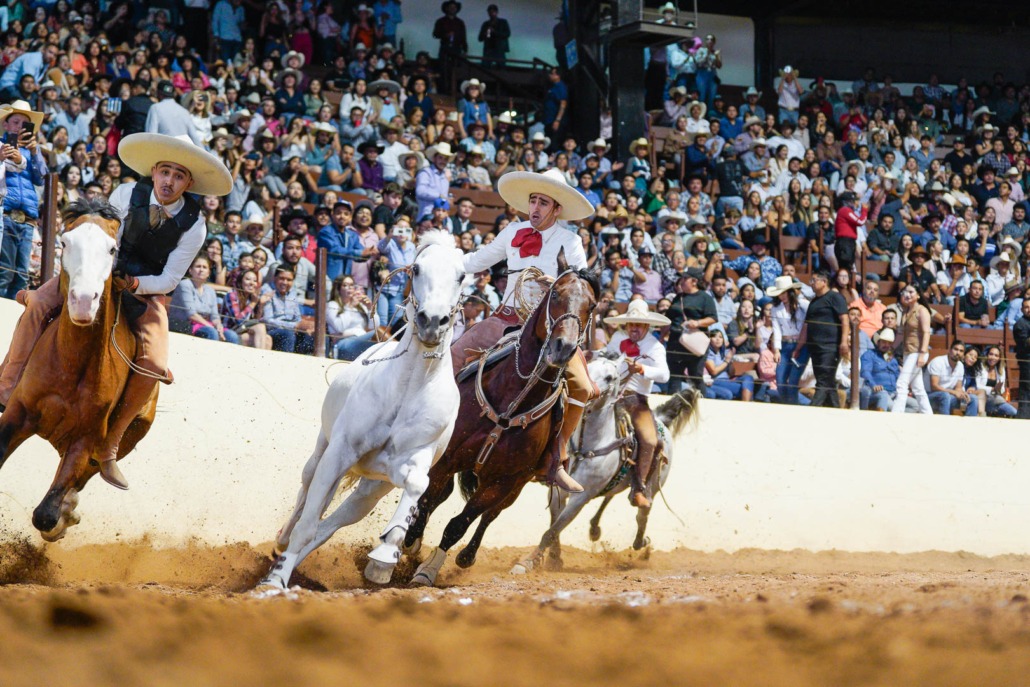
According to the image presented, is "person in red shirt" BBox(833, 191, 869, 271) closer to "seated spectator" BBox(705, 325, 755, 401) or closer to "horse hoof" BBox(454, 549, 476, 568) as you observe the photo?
"seated spectator" BBox(705, 325, 755, 401)

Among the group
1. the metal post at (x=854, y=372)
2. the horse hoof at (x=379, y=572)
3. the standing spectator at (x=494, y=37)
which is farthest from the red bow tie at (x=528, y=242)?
the standing spectator at (x=494, y=37)

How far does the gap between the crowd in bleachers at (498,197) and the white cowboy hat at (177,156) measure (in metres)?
2.20

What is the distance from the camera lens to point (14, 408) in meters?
6.69

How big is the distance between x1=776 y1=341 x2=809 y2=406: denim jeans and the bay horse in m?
5.69

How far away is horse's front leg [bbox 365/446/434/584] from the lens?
637 centimetres

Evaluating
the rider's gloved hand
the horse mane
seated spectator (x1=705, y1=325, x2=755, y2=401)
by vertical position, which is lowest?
seated spectator (x1=705, y1=325, x2=755, y2=401)

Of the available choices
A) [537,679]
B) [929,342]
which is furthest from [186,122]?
[537,679]

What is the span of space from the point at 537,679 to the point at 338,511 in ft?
12.7

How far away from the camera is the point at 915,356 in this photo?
13734 mm

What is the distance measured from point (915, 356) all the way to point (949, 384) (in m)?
A: 0.53

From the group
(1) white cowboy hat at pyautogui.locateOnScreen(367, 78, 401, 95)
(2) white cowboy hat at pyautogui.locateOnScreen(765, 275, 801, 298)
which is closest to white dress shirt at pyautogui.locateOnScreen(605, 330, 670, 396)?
(2) white cowboy hat at pyautogui.locateOnScreen(765, 275, 801, 298)

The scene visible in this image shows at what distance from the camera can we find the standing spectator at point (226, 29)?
1570cm

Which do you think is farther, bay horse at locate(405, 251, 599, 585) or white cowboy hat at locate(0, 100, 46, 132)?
white cowboy hat at locate(0, 100, 46, 132)

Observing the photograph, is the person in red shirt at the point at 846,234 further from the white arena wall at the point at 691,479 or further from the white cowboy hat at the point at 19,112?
the white cowboy hat at the point at 19,112
